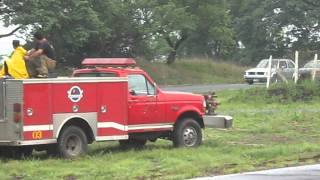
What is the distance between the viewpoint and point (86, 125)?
14859 mm

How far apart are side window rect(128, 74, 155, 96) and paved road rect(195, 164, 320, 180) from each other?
13.3 feet

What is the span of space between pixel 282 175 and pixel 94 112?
439 cm

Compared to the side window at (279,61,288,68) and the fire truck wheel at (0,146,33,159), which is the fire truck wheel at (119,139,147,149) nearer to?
the fire truck wheel at (0,146,33,159)

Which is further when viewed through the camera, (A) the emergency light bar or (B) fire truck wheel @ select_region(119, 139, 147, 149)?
(B) fire truck wheel @ select_region(119, 139, 147, 149)

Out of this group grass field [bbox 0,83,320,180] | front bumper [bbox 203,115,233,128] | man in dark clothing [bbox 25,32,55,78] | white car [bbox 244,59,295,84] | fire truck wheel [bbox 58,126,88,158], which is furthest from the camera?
white car [bbox 244,59,295,84]

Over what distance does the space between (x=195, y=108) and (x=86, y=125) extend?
323 centimetres

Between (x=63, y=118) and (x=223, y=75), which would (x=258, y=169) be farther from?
(x=223, y=75)

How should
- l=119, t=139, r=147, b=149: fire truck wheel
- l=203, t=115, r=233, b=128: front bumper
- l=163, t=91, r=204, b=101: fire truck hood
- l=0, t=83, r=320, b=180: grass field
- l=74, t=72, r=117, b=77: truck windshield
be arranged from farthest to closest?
l=203, t=115, r=233, b=128: front bumper
l=119, t=139, r=147, b=149: fire truck wheel
l=163, t=91, r=204, b=101: fire truck hood
l=74, t=72, r=117, b=77: truck windshield
l=0, t=83, r=320, b=180: grass field

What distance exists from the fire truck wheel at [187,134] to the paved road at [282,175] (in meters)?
3.86

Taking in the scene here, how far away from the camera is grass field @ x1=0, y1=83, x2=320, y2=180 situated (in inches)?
495

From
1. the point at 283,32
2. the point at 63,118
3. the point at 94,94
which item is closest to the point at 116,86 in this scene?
the point at 94,94

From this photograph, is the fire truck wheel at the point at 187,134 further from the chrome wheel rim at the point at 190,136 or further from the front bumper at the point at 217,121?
the front bumper at the point at 217,121

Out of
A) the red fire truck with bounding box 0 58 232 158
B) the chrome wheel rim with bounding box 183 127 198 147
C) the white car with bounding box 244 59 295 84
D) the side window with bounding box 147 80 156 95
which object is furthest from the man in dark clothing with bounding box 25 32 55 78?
the white car with bounding box 244 59 295 84

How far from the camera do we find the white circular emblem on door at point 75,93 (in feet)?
47.5
